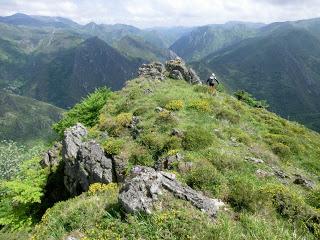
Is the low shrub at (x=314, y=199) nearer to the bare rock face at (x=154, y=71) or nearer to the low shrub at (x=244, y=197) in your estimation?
the low shrub at (x=244, y=197)

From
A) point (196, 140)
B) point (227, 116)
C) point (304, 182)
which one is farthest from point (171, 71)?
point (304, 182)

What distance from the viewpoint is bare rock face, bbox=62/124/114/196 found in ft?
94.5

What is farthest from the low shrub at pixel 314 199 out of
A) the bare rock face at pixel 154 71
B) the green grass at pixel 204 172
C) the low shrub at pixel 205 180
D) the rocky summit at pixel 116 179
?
the bare rock face at pixel 154 71

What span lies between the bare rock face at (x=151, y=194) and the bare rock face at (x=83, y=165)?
11898mm

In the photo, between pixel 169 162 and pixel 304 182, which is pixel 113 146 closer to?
pixel 169 162

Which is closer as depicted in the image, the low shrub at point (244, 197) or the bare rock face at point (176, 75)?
the low shrub at point (244, 197)

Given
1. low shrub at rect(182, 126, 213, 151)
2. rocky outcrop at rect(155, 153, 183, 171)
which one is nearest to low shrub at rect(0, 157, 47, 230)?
rocky outcrop at rect(155, 153, 183, 171)

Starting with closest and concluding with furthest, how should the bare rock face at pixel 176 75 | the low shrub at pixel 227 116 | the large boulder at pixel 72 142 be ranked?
the large boulder at pixel 72 142
the low shrub at pixel 227 116
the bare rock face at pixel 176 75

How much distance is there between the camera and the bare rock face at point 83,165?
2880 centimetres

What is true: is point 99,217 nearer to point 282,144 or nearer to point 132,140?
point 132,140

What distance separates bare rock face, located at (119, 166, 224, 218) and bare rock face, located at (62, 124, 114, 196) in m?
11.9

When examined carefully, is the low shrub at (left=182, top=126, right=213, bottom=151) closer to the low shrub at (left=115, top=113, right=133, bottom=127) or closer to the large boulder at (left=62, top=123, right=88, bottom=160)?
the low shrub at (left=115, top=113, right=133, bottom=127)

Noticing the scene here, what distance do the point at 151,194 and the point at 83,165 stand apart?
15395 millimetres

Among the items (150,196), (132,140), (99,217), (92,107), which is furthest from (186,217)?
(92,107)
